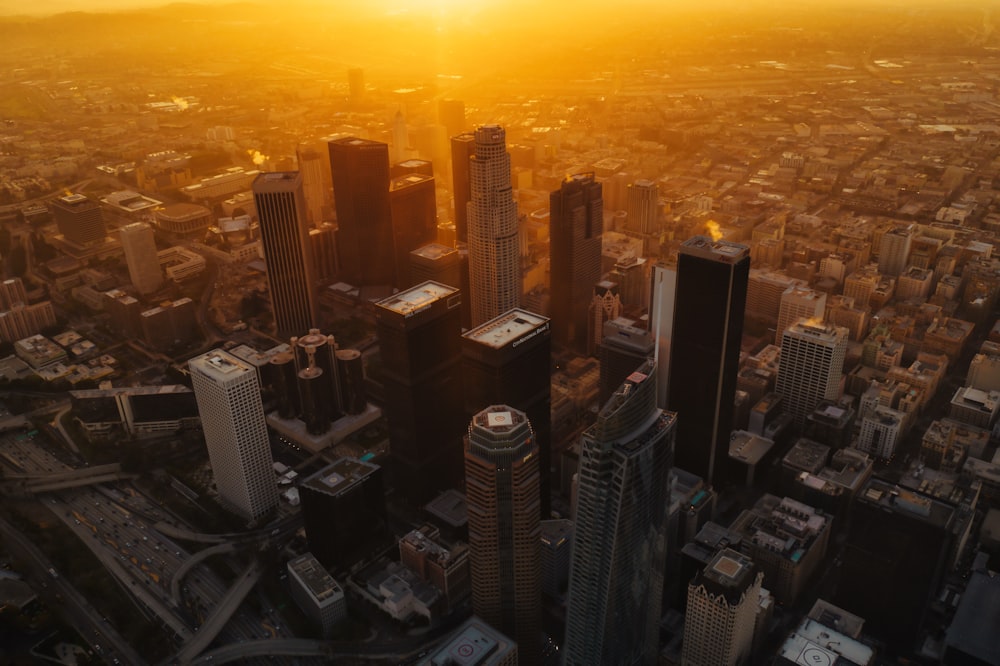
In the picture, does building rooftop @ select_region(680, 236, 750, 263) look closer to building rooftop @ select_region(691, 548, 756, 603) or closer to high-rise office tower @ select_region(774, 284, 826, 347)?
building rooftop @ select_region(691, 548, 756, 603)

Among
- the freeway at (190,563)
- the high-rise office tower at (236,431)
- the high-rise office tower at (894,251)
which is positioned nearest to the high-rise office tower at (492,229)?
the high-rise office tower at (236,431)

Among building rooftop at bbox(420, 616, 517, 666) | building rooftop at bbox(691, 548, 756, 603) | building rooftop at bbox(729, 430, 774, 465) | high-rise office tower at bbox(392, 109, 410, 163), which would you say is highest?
high-rise office tower at bbox(392, 109, 410, 163)

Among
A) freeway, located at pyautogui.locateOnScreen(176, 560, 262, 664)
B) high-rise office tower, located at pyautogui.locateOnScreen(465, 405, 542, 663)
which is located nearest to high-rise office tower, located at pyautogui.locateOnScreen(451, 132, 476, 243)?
freeway, located at pyautogui.locateOnScreen(176, 560, 262, 664)

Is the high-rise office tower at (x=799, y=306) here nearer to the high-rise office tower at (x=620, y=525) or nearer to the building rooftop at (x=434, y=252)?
the building rooftop at (x=434, y=252)

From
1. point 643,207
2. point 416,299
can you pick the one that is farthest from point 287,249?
point 643,207

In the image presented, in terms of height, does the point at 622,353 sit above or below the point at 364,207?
below

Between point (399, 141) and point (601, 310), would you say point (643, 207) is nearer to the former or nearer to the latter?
point (601, 310)
